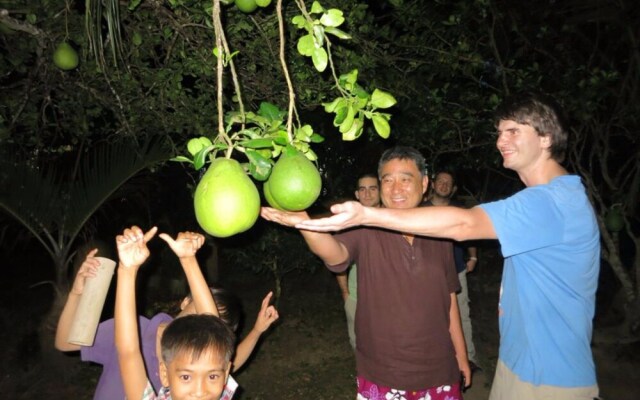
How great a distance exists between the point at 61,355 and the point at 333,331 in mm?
2969

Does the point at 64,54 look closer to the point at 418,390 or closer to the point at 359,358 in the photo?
the point at 359,358

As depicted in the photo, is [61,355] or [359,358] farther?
[61,355]

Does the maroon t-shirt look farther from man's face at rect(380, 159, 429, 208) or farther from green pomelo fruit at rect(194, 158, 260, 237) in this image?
green pomelo fruit at rect(194, 158, 260, 237)

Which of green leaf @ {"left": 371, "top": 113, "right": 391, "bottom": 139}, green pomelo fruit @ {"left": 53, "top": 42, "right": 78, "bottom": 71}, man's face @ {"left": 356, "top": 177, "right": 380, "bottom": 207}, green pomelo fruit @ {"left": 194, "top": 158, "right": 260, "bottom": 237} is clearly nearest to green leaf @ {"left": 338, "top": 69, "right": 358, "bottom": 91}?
green leaf @ {"left": 371, "top": 113, "right": 391, "bottom": 139}

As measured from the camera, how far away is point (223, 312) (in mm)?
2207

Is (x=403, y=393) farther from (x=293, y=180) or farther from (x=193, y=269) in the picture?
(x=293, y=180)

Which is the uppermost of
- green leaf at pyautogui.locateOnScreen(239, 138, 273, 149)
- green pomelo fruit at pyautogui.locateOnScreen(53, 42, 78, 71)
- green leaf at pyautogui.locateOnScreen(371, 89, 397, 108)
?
green pomelo fruit at pyautogui.locateOnScreen(53, 42, 78, 71)

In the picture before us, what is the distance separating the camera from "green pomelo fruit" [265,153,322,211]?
1.16 m

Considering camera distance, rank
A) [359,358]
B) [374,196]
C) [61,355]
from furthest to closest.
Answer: [61,355], [374,196], [359,358]

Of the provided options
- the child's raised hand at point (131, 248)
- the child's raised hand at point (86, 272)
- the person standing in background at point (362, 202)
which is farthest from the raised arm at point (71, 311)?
the person standing in background at point (362, 202)

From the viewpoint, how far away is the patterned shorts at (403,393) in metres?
2.19

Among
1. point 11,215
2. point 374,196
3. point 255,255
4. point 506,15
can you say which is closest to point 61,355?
point 11,215

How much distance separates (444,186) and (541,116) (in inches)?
103

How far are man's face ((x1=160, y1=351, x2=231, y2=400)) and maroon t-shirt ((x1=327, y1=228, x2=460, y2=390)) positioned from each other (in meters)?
0.75
